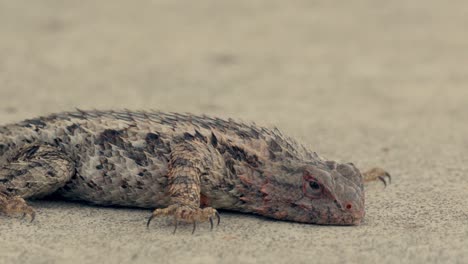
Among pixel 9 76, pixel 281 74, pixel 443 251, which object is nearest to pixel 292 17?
pixel 281 74

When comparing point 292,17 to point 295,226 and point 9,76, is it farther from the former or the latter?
point 295,226

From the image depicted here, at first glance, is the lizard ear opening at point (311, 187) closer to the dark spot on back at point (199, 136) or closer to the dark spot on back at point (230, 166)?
the dark spot on back at point (230, 166)

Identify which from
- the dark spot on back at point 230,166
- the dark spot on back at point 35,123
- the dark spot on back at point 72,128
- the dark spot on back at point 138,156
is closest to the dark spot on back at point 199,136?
the dark spot on back at point 230,166

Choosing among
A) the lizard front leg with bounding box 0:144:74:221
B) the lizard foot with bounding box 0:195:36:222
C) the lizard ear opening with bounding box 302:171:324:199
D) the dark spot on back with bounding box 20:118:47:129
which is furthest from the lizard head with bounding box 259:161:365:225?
the dark spot on back with bounding box 20:118:47:129

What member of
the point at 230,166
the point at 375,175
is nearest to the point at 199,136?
the point at 230,166

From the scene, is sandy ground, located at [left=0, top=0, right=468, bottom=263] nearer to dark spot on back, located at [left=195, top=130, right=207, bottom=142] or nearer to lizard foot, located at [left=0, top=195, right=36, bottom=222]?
lizard foot, located at [left=0, top=195, right=36, bottom=222]

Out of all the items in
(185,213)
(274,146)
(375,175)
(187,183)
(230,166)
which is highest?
(375,175)

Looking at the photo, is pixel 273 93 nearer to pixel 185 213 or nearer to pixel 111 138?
pixel 111 138
